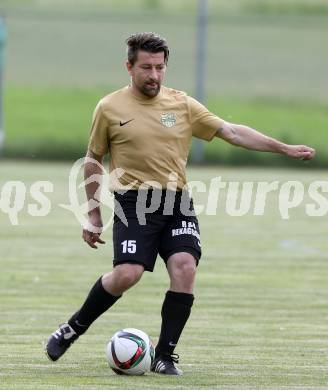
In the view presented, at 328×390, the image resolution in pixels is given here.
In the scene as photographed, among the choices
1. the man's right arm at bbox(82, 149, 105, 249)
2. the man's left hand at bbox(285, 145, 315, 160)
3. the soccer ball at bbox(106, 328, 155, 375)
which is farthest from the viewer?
the man's right arm at bbox(82, 149, 105, 249)

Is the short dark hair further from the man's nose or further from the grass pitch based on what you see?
the grass pitch

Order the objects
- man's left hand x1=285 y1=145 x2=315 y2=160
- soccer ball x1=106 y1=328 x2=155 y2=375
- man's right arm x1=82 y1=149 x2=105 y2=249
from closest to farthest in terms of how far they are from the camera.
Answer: soccer ball x1=106 y1=328 x2=155 y2=375, man's left hand x1=285 y1=145 x2=315 y2=160, man's right arm x1=82 y1=149 x2=105 y2=249

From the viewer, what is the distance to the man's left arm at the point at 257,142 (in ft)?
24.0

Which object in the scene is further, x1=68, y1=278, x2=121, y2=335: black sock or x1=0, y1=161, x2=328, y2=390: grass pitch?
x1=68, y1=278, x2=121, y2=335: black sock

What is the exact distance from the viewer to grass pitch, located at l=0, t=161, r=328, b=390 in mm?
7219

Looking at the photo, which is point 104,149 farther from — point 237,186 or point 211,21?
point 211,21

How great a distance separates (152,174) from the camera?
24.1ft

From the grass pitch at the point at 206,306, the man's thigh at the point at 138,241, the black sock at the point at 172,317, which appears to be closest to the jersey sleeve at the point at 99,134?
the man's thigh at the point at 138,241

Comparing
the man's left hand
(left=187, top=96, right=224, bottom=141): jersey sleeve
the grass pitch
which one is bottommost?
the grass pitch

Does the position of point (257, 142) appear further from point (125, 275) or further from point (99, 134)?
point (125, 275)

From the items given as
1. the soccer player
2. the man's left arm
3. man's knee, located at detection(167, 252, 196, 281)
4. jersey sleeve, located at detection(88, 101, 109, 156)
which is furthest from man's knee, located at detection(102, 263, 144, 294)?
the man's left arm

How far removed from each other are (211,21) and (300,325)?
24.0 m

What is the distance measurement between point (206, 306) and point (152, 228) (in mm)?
2964

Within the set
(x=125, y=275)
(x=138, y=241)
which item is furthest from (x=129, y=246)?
(x=125, y=275)
